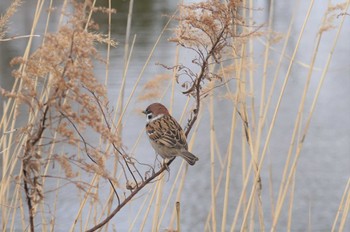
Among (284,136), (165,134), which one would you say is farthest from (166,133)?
(284,136)

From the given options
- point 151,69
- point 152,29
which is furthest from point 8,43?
point 151,69

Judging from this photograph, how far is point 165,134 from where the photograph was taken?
7.11 ft

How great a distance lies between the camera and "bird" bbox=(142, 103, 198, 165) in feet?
6.66

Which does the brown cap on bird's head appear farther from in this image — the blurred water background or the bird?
the blurred water background

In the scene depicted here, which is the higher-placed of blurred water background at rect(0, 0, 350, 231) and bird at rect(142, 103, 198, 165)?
blurred water background at rect(0, 0, 350, 231)

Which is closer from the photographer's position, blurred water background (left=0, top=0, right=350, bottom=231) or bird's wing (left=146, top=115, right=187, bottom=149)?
bird's wing (left=146, top=115, right=187, bottom=149)

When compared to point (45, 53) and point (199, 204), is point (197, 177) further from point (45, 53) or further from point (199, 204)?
point (45, 53)

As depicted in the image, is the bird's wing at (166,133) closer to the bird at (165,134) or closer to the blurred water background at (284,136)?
the bird at (165,134)

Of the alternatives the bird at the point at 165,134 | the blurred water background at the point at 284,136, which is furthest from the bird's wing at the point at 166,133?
the blurred water background at the point at 284,136

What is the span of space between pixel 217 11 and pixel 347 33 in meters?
6.86

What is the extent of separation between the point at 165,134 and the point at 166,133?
1 cm

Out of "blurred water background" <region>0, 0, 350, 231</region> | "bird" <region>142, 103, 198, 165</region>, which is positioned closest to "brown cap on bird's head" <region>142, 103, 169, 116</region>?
"bird" <region>142, 103, 198, 165</region>

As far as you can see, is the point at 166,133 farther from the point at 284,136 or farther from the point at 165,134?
the point at 284,136

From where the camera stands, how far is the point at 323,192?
465cm
